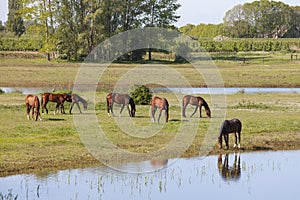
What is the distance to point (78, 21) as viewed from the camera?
71.5 m

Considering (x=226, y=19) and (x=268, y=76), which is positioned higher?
(x=226, y=19)

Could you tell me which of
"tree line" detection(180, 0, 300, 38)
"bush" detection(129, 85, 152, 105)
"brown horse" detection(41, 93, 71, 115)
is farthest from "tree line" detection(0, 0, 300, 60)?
"tree line" detection(180, 0, 300, 38)

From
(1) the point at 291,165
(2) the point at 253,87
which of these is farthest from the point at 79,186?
(2) the point at 253,87

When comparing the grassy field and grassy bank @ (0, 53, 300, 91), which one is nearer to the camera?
the grassy field

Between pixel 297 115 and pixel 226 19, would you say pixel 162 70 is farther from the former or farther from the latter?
pixel 226 19

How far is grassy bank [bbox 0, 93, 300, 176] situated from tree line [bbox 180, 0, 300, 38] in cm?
10615

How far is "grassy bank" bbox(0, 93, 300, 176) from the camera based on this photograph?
1895 centimetres

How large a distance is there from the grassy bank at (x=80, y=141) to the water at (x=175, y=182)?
1.19 meters

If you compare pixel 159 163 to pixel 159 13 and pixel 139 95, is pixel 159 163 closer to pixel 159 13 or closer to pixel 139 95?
pixel 139 95

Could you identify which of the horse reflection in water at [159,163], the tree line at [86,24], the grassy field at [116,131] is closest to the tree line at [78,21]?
the tree line at [86,24]

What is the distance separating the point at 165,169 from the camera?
61.8 feet

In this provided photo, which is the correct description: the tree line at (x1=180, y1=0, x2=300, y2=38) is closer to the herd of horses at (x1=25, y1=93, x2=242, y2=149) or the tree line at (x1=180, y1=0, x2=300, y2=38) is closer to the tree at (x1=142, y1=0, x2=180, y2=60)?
the tree at (x1=142, y1=0, x2=180, y2=60)

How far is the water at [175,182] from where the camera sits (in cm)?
1569

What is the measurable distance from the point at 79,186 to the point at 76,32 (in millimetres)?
55624
